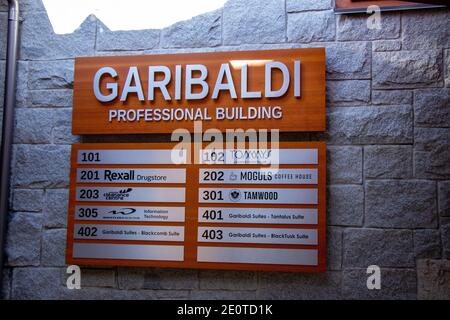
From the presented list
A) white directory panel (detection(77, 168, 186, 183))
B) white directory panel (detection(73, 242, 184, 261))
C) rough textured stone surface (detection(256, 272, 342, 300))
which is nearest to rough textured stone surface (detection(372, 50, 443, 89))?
rough textured stone surface (detection(256, 272, 342, 300))

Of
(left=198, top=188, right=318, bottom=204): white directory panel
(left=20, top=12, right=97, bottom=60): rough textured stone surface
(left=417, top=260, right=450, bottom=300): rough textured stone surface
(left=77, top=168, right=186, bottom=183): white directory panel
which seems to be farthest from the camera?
(left=20, top=12, right=97, bottom=60): rough textured stone surface

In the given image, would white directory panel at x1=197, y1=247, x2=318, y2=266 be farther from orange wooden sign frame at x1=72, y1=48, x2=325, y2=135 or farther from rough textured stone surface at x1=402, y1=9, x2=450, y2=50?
rough textured stone surface at x1=402, y1=9, x2=450, y2=50

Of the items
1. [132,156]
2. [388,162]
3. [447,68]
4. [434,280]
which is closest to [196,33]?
[132,156]

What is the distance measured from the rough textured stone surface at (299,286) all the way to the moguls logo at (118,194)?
0.92 metres

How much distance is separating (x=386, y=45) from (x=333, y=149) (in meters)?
0.68

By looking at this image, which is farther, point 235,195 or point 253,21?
point 253,21

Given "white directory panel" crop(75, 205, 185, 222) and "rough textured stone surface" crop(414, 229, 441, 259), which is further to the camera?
"white directory panel" crop(75, 205, 185, 222)

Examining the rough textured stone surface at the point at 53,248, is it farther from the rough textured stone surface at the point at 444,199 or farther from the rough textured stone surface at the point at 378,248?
the rough textured stone surface at the point at 444,199

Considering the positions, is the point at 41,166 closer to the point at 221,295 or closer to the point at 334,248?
the point at 221,295

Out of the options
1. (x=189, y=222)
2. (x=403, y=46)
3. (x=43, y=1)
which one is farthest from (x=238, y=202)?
(x=43, y=1)

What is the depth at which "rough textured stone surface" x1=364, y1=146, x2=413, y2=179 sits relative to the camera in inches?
99.3

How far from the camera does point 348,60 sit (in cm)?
263

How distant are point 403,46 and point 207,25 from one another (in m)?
1.17

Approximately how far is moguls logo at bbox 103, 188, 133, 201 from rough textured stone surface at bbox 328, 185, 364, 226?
46.6 inches
